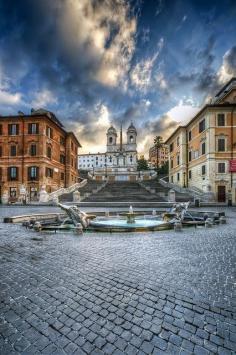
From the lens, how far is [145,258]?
19.9 feet

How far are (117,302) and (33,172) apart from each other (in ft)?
122

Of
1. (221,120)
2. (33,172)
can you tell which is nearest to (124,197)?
(33,172)

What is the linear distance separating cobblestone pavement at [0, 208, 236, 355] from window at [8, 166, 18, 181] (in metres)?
34.9

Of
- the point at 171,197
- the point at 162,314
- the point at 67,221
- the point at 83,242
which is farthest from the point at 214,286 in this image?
the point at 171,197

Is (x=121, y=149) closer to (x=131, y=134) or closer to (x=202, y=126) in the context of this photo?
(x=131, y=134)

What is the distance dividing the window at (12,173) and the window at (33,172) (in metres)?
2.48

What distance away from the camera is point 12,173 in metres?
38.6

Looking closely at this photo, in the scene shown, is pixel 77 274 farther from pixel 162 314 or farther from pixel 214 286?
pixel 214 286

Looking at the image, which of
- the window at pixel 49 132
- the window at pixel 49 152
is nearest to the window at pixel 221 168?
the window at pixel 49 152

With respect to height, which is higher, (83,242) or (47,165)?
(47,165)

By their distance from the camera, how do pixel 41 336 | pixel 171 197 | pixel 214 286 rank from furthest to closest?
1. pixel 171 197
2. pixel 214 286
3. pixel 41 336

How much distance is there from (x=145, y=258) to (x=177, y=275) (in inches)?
53.3

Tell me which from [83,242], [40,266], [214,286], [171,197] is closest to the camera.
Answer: [214,286]

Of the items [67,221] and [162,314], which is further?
[67,221]
